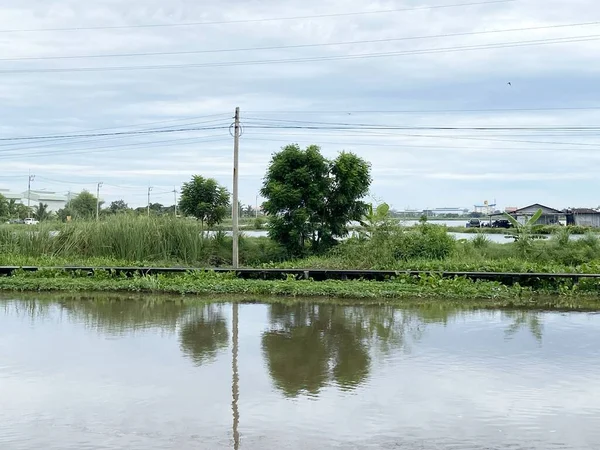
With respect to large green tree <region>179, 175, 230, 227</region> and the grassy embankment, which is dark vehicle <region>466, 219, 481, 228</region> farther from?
large green tree <region>179, 175, 230, 227</region>

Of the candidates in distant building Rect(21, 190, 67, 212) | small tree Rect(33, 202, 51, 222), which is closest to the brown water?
small tree Rect(33, 202, 51, 222)

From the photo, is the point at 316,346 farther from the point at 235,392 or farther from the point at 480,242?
the point at 480,242

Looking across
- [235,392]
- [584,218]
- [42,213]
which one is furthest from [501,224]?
[235,392]

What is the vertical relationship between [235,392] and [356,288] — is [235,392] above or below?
below

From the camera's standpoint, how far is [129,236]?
69.9ft

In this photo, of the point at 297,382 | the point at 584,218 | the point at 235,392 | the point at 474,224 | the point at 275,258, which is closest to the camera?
the point at 235,392

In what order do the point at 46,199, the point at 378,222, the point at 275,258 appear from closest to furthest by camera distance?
the point at 378,222 → the point at 275,258 → the point at 46,199

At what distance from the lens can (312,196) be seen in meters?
21.3

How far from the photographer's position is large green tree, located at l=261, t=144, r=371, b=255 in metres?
21.3

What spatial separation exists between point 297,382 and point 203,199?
17749mm

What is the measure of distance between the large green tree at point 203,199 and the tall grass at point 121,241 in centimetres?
264

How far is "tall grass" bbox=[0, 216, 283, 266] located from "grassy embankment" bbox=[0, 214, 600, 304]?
3 centimetres

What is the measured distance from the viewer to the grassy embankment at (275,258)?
16344 mm

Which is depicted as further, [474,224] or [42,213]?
[474,224]
